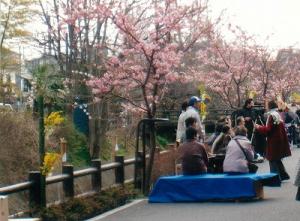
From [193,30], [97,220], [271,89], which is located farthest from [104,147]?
[271,89]

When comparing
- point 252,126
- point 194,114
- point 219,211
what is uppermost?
point 194,114

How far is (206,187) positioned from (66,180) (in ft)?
8.91

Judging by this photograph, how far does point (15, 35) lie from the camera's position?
3216 centimetres

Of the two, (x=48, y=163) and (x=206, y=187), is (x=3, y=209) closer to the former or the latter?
(x=48, y=163)

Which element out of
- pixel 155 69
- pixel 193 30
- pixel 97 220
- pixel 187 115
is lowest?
pixel 97 220

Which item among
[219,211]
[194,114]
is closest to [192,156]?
[219,211]

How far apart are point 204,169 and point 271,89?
81.6ft

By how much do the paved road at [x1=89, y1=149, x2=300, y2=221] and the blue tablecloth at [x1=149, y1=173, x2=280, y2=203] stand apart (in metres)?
0.20

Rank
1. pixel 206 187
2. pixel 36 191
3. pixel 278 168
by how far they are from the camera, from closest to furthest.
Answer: pixel 36 191
pixel 206 187
pixel 278 168

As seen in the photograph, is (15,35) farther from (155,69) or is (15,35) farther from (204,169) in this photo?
(204,169)

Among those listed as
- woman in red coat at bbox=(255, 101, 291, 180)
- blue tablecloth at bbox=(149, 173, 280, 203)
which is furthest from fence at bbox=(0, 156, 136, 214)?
woman in red coat at bbox=(255, 101, 291, 180)

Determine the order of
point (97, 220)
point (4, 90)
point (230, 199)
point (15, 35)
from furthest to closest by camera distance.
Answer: point (15, 35)
point (4, 90)
point (230, 199)
point (97, 220)

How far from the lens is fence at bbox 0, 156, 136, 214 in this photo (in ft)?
35.9

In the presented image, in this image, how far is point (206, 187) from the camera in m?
13.2
